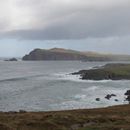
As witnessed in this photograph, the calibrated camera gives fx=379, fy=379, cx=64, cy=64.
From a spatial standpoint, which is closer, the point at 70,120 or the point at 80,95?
the point at 70,120

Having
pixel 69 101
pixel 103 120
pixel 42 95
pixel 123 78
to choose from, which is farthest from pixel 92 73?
pixel 103 120

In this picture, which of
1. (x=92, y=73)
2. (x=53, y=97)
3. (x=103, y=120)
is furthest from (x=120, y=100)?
(x=92, y=73)

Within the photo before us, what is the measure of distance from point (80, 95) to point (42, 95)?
9543 mm

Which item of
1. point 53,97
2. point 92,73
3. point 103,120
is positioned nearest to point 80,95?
point 53,97

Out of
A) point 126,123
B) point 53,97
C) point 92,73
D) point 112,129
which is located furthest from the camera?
point 92,73

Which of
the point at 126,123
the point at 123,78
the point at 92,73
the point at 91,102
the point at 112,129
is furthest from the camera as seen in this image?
the point at 92,73

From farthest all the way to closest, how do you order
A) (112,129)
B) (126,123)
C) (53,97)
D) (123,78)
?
(123,78) < (53,97) < (126,123) < (112,129)

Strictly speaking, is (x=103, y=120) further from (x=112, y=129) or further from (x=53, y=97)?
(x=53, y=97)

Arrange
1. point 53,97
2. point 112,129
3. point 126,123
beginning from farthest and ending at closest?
1. point 53,97
2. point 126,123
3. point 112,129

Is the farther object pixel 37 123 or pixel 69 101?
pixel 69 101

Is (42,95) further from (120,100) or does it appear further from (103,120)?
(103,120)

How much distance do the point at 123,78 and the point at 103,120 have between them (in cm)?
10524

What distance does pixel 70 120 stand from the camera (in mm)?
36656

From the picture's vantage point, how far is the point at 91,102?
79.3 metres
